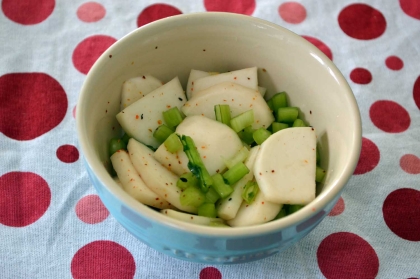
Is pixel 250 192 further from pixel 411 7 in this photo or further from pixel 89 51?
pixel 411 7

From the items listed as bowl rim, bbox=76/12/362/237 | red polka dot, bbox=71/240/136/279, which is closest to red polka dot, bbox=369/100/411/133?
bowl rim, bbox=76/12/362/237

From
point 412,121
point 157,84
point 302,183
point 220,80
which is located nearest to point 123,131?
point 157,84

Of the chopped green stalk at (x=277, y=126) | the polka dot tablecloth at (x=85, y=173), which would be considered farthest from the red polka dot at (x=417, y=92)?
the chopped green stalk at (x=277, y=126)

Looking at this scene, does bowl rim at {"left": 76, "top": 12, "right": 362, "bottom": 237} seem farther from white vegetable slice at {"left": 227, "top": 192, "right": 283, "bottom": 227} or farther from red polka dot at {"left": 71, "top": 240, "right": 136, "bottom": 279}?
red polka dot at {"left": 71, "top": 240, "right": 136, "bottom": 279}

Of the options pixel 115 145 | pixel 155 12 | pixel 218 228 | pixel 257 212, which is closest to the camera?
pixel 218 228

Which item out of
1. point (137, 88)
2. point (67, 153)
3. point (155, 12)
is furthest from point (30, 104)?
point (155, 12)

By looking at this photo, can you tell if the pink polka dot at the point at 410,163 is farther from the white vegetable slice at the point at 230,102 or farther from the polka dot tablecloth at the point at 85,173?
the white vegetable slice at the point at 230,102
